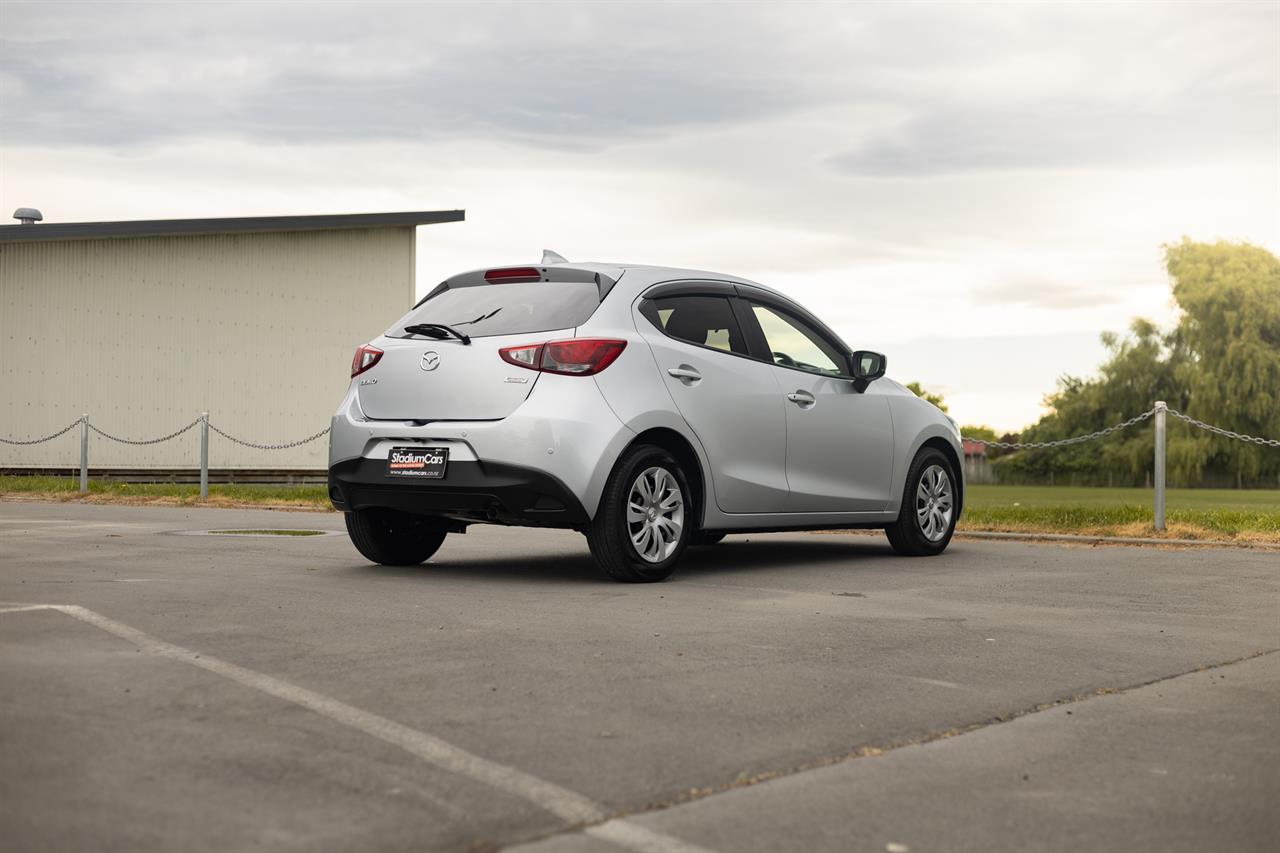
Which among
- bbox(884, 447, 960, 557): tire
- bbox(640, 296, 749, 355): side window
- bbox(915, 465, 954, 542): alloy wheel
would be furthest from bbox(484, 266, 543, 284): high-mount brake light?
bbox(915, 465, 954, 542): alloy wheel

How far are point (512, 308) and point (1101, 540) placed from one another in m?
6.29

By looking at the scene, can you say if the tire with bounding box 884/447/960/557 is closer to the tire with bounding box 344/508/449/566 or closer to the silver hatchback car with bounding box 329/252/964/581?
the silver hatchback car with bounding box 329/252/964/581

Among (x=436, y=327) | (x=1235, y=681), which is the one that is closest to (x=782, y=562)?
(x=436, y=327)

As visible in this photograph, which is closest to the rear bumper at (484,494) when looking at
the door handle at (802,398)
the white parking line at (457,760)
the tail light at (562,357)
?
the tail light at (562,357)

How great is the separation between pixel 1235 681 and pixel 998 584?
325 centimetres

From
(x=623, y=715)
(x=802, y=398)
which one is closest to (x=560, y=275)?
(x=802, y=398)

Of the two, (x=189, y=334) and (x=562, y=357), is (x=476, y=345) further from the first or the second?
(x=189, y=334)

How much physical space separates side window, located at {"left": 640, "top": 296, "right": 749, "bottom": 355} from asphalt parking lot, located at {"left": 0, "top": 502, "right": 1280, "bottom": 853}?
1599mm

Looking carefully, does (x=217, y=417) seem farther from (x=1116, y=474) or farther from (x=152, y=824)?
(x=1116, y=474)

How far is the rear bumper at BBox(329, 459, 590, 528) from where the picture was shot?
312 inches

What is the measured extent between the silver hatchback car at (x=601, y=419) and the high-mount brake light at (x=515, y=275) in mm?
10

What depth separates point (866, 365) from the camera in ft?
33.8

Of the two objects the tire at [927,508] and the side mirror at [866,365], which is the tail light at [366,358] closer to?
the side mirror at [866,365]

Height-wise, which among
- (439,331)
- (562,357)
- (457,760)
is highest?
(439,331)
